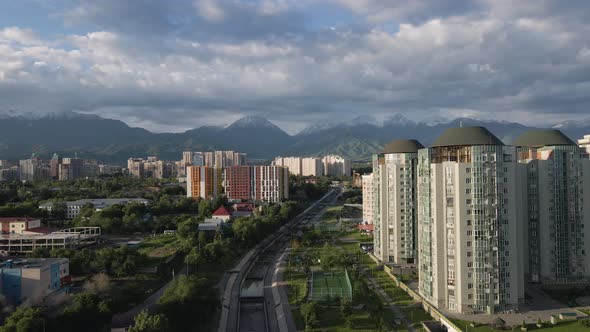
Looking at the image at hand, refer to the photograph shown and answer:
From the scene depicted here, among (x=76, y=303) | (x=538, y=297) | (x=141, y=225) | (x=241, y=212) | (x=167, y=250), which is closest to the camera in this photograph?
(x=76, y=303)

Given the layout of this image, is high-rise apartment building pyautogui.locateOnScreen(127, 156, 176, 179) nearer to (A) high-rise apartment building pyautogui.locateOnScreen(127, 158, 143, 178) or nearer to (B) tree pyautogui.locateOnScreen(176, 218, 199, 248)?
(A) high-rise apartment building pyautogui.locateOnScreen(127, 158, 143, 178)

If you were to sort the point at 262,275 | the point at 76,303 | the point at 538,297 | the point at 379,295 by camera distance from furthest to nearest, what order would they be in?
the point at 262,275 → the point at 379,295 → the point at 538,297 → the point at 76,303

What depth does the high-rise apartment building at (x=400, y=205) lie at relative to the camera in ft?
94.4

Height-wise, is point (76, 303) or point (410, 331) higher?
point (76, 303)

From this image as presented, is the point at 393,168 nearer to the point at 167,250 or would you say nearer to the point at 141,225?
the point at 167,250

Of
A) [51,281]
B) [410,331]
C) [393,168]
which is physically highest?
[393,168]

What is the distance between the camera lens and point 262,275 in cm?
2867

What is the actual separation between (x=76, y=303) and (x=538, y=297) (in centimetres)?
1916

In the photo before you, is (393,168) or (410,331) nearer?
(410,331)

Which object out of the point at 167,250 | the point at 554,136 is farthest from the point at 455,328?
the point at 167,250

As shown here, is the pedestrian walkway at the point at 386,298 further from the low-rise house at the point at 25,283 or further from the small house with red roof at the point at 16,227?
Result: the small house with red roof at the point at 16,227

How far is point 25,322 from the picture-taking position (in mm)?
14570

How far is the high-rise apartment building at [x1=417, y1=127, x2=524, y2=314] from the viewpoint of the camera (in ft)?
60.2

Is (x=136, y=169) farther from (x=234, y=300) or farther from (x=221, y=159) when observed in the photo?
(x=234, y=300)
